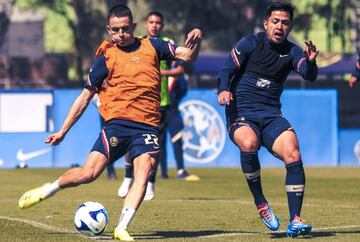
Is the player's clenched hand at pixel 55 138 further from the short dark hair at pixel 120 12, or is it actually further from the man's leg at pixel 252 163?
the man's leg at pixel 252 163

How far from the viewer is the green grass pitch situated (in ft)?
35.6

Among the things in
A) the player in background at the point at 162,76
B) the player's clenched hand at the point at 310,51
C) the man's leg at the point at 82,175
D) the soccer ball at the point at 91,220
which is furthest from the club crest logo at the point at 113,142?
the player in background at the point at 162,76

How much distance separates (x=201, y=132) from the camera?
77.5 feet

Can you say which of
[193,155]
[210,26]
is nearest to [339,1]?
[210,26]

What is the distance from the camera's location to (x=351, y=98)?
30.7 m

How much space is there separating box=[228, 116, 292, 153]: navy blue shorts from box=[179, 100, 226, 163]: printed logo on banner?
12511 millimetres

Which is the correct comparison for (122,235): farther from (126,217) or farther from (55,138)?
(55,138)

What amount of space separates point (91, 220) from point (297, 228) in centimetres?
180

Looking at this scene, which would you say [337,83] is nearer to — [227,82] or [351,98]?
[351,98]

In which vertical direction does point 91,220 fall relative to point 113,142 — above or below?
below

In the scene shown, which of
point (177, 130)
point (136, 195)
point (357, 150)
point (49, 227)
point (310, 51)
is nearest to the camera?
point (136, 195)

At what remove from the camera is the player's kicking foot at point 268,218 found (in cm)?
1089

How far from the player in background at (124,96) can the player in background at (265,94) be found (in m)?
0.65

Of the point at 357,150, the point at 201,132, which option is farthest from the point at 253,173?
the point at 357,150
